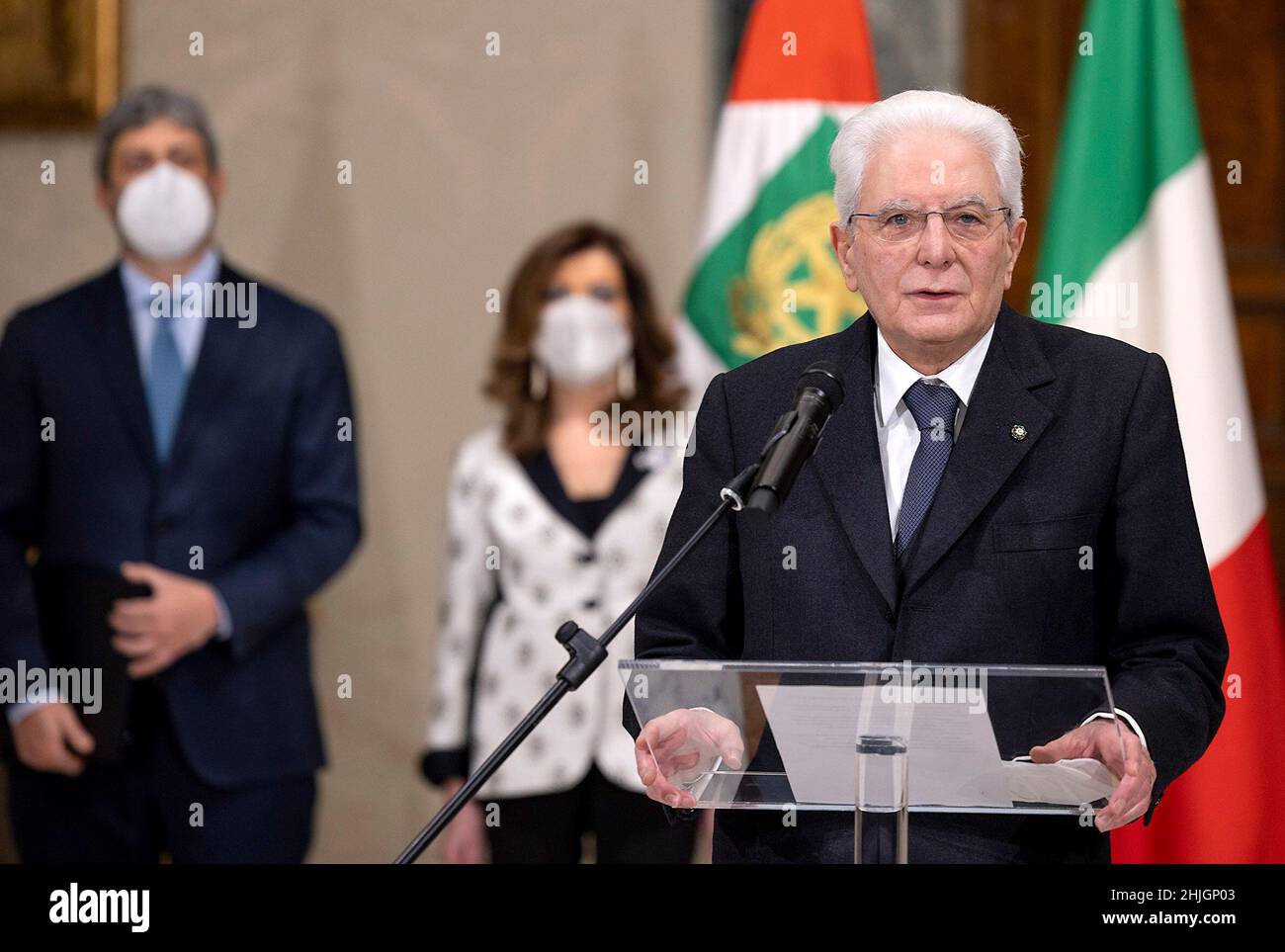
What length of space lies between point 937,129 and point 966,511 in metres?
0.44

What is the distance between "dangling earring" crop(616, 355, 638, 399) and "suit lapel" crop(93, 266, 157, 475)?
1051mm

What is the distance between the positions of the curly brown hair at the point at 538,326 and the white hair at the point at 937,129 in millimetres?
1841

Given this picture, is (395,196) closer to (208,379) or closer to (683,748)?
(208,379)

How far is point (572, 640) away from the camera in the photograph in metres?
1.67

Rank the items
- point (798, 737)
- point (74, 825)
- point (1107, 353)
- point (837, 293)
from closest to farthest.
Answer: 1. point (798, 737)
2. point (1107, 353)
3. point (74, 825)
4. point (837, 293)

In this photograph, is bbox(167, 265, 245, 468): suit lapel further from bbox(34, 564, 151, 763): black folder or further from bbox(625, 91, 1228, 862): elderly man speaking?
bbox(625, 91, 1228, 862): elderly man speaking

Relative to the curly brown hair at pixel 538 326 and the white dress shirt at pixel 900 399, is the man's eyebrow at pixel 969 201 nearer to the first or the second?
the white dress shirt at pixel 900 399

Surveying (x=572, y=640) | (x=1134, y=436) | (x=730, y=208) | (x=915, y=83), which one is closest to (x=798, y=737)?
(x=572, y=640)

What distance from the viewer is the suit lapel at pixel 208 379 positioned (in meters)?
3.58

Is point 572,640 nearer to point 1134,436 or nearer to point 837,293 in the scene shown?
point 1134,436

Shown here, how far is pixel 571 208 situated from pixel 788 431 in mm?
3123

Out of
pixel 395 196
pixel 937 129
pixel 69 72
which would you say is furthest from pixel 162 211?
pixel 937 129

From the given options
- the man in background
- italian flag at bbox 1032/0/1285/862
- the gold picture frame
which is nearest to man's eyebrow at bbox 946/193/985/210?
italian flag at bbox 1032/0/1285/862

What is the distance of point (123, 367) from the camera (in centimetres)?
360
